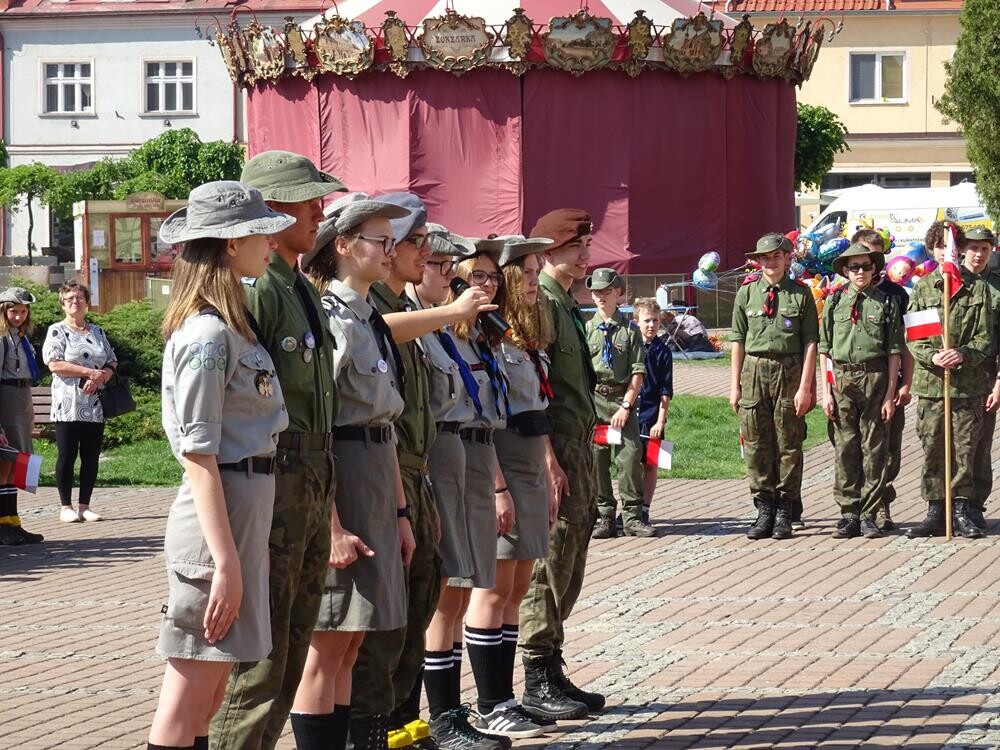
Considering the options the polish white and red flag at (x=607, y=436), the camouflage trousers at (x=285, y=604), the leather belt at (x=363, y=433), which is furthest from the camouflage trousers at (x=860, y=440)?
the camouflage trousers at (x=285, y=604)

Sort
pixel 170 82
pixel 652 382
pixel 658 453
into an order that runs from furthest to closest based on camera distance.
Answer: pixel 170 82, pixel 652 382, pixel 658 453

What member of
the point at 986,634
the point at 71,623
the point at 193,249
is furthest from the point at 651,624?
the point at 193,249

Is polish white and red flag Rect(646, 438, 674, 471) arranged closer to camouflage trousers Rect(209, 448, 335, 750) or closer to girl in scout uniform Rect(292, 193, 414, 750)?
girl in scout uniform Rect(292, 193, 414, 750)

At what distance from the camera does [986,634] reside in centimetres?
868

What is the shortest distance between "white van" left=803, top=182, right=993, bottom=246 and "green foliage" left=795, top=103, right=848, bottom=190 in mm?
4151

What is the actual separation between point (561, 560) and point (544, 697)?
584 mm

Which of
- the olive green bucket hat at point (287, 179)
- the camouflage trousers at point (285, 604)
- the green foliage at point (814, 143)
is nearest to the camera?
the camouflage trousers at point (285, 604)

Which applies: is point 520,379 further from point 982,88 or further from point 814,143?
point 814,143

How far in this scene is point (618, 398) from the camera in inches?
503

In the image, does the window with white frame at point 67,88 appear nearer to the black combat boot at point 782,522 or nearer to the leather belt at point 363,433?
the black combat boot at point 782,522

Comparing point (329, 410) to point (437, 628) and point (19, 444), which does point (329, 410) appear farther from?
point (19, 444)

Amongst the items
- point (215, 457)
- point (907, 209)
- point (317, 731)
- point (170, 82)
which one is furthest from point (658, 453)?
point (170, 82)

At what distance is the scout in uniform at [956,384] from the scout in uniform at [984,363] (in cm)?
3

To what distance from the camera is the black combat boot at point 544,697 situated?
23.1 feet
